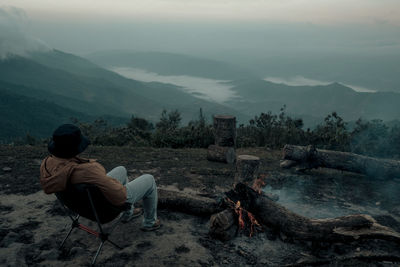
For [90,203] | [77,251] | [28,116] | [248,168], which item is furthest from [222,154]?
[28,116]

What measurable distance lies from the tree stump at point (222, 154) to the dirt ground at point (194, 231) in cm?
117

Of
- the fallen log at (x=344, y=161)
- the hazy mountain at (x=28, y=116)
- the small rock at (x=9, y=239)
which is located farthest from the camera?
the hazy mountain at (x=28, y=116)

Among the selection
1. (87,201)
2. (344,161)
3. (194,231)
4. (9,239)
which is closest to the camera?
(87,201)

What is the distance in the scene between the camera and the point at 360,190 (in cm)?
658

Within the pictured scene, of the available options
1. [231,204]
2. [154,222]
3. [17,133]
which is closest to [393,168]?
[231,204]

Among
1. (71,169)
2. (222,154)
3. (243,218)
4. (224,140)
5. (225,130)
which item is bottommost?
(243,218)

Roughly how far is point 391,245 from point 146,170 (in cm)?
544

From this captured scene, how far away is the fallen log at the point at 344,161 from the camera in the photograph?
6.88 m

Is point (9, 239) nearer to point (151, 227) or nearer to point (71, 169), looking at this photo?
point (71, 169)

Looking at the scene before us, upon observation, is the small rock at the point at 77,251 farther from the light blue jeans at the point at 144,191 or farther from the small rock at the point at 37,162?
the small rock at the point at 37,162

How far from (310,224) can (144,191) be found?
237 cm

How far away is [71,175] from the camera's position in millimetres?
3059

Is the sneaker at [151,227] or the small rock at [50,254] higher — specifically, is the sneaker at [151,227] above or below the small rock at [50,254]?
above

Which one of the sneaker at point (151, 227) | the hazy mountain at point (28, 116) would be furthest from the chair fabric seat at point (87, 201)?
the hazy mountain at point (28, 116)
